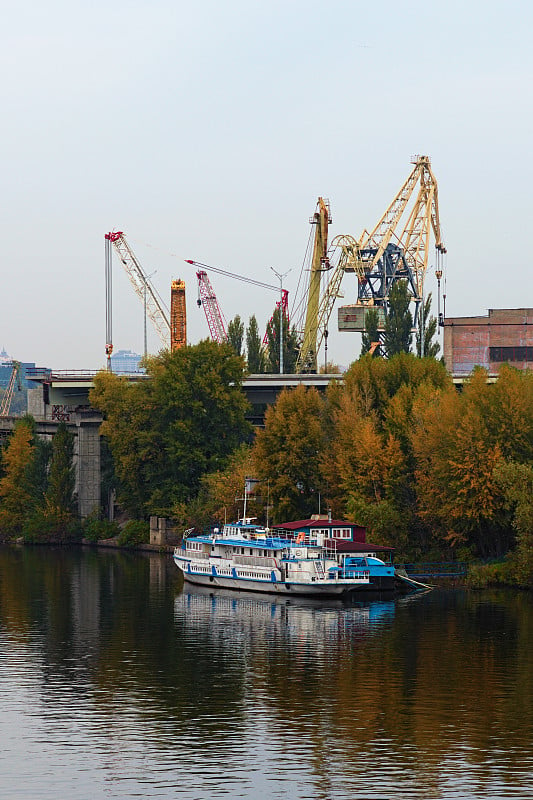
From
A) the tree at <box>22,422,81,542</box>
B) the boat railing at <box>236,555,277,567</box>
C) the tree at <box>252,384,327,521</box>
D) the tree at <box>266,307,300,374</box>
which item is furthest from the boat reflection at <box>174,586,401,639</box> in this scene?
the tree at <box>266,307,300,374</box>

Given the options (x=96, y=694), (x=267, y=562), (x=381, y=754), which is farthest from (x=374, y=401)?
(x=381, y=754)

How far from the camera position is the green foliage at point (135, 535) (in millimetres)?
144875

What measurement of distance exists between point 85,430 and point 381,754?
10988 centimetres

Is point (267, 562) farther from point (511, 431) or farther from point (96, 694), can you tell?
point (96, 694)

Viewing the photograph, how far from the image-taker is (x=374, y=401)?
121 meters

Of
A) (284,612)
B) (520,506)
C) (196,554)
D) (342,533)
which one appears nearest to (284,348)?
(196,554)

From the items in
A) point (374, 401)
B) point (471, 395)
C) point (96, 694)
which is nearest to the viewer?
point (96, 694)

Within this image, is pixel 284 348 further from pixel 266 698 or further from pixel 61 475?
pixel 266 698

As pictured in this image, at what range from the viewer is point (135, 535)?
5728 inches

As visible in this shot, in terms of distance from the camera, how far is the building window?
191 metres

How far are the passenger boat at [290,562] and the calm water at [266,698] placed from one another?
10.9 feet

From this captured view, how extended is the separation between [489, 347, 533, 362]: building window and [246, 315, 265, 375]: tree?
1358 inches

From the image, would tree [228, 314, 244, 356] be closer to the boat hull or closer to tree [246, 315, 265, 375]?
tree [246, 315, 265, 375]

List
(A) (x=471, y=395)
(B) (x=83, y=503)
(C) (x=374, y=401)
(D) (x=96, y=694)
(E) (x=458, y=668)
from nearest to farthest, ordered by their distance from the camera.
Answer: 1. (D) (x=96, y=694)
2. (E) (x=458, y=668)
3. (A) (x=471, y=395)
4. (C) (x=374, y=401)
5. (B) (x=83, y=503)
